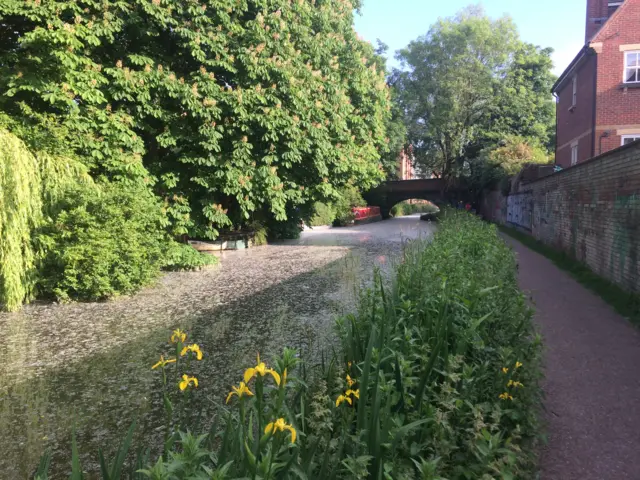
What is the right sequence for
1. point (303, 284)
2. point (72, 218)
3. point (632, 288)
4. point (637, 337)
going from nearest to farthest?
point (637, 337) < point (632, 288) < point (72, 218) < point (303, 284)

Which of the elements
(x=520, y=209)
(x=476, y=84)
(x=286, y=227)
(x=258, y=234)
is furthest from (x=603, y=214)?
(x=476, y=84)

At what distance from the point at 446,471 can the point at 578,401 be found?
7.22 feet

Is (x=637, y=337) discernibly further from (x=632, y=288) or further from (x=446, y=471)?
(x=446, y=471)

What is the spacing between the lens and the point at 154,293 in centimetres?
949

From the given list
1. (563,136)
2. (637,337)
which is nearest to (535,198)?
(563,136)

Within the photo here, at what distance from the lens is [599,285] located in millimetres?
8273

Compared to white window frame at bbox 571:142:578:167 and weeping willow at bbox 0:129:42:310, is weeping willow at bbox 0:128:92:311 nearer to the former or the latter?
weeping willow at bbox 0:129:42:310

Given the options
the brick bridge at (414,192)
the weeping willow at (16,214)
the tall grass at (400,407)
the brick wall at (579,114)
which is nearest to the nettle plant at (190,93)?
the weeping willow at (16,214)

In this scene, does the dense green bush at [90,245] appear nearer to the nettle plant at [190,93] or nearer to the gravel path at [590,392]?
the nettle plant at [190,93]

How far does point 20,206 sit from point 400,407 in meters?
7.00

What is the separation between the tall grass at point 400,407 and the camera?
1784 mm

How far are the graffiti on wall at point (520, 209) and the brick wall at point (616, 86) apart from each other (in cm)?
308

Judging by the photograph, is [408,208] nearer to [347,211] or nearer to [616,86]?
[347,211]

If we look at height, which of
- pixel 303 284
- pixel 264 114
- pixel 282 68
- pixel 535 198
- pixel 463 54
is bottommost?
pixel 303 284
